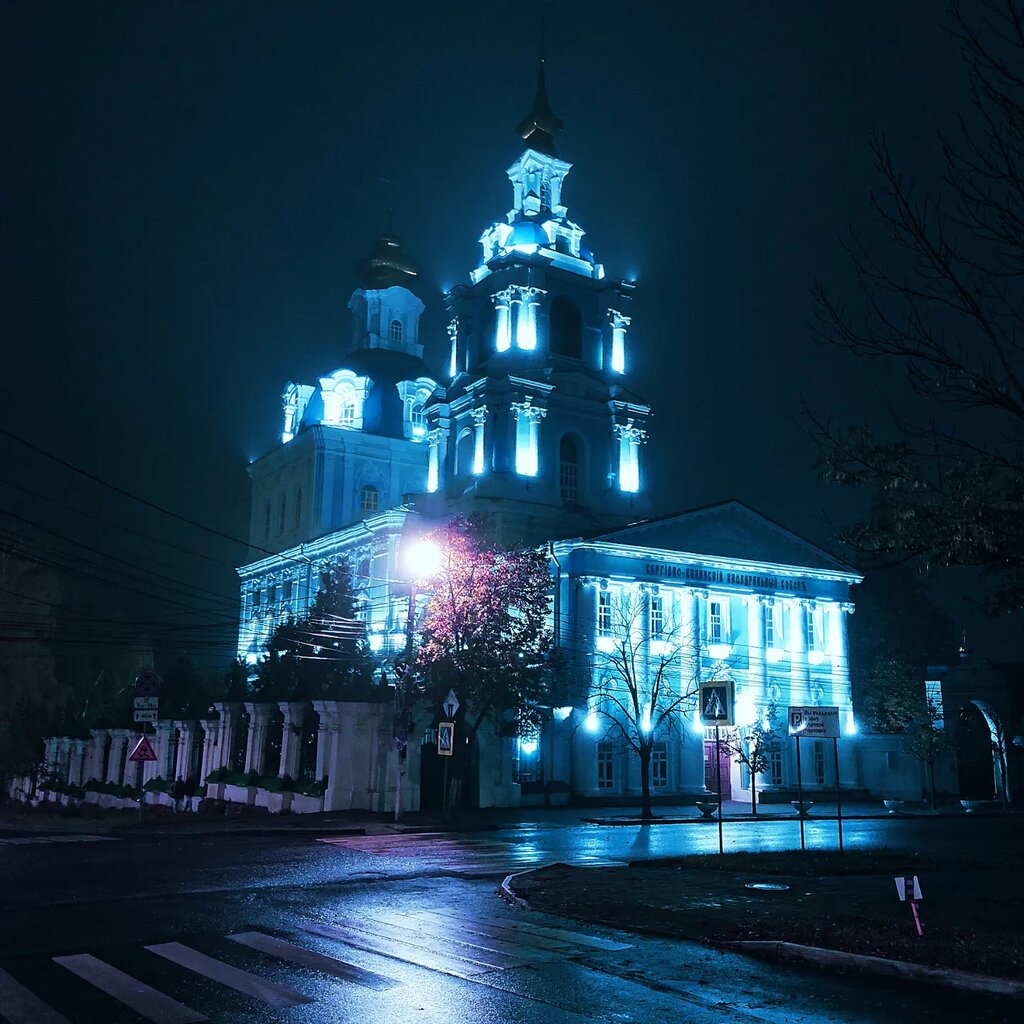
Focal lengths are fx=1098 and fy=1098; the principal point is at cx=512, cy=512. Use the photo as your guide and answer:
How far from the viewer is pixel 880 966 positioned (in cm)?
989

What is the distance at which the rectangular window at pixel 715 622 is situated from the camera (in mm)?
49188

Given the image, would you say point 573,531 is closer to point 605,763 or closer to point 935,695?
point 605,763

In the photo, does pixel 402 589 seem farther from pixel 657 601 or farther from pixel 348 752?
pixel 348 752

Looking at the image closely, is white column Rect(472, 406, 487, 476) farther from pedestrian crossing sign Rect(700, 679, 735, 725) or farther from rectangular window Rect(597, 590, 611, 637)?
pedestrian crossing sign Rect(700, 679, 735, 725)

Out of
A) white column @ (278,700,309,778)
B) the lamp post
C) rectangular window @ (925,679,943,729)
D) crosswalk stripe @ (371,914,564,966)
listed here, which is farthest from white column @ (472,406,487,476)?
crosswalk stripe @ (371,914,564,966)

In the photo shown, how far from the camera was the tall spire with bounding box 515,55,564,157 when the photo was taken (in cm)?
5844

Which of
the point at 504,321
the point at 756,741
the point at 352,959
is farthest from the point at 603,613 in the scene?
the point at 352,959

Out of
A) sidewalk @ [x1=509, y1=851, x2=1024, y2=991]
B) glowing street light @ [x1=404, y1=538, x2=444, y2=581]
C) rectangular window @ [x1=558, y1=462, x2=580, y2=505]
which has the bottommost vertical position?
sidewalk @ [x1=509, y1=851, x2=1024, y2=991]

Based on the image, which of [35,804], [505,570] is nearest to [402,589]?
[505,570]

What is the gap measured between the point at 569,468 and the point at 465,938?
42.8m

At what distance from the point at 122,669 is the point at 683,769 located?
3901 cm

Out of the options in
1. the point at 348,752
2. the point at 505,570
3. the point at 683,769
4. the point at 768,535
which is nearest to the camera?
the point at 348,752

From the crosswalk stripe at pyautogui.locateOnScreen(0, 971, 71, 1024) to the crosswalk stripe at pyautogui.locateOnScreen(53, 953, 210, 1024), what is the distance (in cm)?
52

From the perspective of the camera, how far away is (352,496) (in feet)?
207
